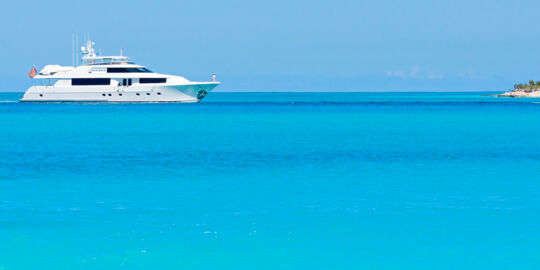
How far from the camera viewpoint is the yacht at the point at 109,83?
7569 cm

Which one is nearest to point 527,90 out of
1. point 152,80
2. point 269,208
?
point 152,80

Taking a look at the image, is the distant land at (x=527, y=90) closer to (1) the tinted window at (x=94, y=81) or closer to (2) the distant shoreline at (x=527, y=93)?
(2) the distant shoreline at (x=527, y=93)

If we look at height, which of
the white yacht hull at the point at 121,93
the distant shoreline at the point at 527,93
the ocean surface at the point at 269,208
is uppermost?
the distant shoreline at the point at 527,93

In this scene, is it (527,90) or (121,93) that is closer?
(121,93)

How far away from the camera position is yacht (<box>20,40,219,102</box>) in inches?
2980

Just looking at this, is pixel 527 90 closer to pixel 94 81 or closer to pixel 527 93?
pixel 527 93

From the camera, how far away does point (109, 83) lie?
76812mm

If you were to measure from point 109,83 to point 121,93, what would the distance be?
1.84m

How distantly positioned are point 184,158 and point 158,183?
7.11 metres

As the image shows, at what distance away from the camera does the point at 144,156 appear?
85.3ft

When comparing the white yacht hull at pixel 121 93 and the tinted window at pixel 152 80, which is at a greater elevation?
the tinted window at pixel 152 80

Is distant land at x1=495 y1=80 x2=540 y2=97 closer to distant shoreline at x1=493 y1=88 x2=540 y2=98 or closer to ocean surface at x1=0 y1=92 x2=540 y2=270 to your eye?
distant shoreline at x1=493 y1=88 x2=540 y2=98

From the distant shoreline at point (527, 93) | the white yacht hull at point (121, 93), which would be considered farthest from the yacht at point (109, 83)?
the distant shoreline at point (527, 93)

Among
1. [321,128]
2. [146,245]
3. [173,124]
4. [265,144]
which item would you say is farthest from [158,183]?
[173,124]
